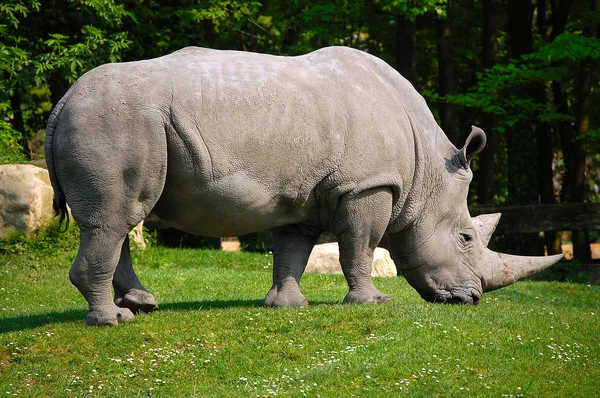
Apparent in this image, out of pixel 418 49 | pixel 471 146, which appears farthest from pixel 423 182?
pixel 418 49

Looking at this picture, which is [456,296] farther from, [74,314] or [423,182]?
[74,314]

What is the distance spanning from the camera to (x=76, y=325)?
26.3ft

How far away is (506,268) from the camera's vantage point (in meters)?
9.72

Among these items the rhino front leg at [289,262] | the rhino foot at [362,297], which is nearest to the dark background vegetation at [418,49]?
the rhino front leg at [289,262]

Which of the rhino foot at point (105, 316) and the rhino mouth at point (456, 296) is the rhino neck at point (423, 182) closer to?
the rhino mouth at point (456, 296)

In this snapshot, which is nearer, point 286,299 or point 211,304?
point 286,299

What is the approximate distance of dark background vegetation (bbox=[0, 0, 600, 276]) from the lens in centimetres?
1602

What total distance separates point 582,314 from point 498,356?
2.62 meters

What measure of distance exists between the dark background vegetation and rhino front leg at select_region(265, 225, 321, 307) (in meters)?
7.04

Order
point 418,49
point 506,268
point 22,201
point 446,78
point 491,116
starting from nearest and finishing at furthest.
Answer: point 506,268 → point 22,201 → point 446,78 → point 491,116 → point 418,49

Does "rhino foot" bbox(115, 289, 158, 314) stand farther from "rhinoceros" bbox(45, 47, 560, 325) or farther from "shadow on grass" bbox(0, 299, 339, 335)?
"shadow on grass" bbox(0, 299, 339, 335)

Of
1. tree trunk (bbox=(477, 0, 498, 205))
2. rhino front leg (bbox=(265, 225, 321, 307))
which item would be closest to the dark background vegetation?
tree trunk (bbox=(477, 0, 498, 205))

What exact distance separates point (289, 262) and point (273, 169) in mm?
1343

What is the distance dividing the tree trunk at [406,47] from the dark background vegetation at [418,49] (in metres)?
0.03
